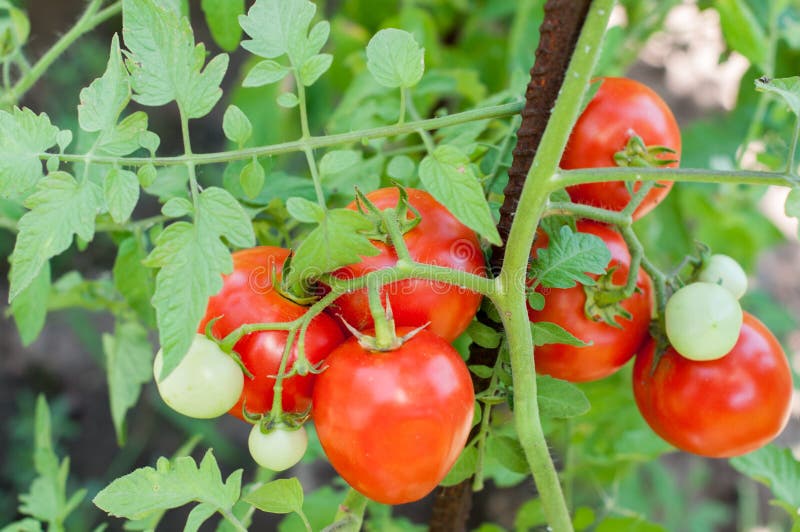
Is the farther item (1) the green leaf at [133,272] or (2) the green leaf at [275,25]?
(1) the green leaf at [133,272]

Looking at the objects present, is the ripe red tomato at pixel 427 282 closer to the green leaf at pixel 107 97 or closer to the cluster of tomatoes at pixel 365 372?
the cluster of tomatoes at pixel 365 372

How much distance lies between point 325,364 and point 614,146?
0.29 metres

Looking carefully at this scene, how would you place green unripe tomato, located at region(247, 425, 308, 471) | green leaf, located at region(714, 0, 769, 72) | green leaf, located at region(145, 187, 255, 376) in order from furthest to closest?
green leaf, located at region(714, 0, 769, 72) < green unripe tomato, located at region(247, 425, 308, 471) < green leaf, located at region(145, 187, 255, 376)

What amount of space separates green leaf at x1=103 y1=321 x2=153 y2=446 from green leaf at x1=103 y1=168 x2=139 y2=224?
33 cm

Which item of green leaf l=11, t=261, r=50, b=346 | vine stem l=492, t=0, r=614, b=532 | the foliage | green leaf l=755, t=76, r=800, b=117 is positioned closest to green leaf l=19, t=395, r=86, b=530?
the foliage

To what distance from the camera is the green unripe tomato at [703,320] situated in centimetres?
57

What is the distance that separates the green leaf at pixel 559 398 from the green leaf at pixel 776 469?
0.23 meters

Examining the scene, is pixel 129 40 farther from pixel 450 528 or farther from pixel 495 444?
pixel 450 528

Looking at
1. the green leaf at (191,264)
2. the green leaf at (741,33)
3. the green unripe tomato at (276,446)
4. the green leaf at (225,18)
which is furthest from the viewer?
the green leaf at (741,33)

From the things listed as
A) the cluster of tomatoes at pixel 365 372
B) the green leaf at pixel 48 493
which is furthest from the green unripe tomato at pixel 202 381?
the green leaf at pixel 48 493

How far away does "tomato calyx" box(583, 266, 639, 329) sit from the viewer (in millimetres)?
607

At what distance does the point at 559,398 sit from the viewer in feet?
1.92

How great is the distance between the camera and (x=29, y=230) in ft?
1.55

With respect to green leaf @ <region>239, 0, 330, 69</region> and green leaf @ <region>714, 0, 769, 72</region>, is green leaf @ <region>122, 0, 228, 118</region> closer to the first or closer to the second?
green leaf @ <region>239, 0, 330, 69</region>
